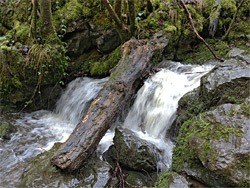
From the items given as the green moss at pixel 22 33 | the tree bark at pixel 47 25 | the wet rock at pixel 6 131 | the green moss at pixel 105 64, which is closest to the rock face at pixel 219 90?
the green moss at pixel 105 64

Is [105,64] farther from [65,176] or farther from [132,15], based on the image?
[65,176]

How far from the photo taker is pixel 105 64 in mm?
6098

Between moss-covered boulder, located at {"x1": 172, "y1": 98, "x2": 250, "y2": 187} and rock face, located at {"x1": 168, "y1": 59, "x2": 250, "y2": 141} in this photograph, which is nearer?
moss-covered boulder, located at {"x1": 172, "y1": 98, "x2": 250, "y2": 187}

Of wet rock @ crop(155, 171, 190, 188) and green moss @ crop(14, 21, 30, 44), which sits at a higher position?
green moss @ crop(14, 21, 30, 44)

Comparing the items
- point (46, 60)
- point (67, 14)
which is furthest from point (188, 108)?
point (67, 14)

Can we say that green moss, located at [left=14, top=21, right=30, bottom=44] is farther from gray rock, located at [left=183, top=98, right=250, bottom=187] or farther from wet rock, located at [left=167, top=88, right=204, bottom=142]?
gray rock, located at [left=183, top=98, right=250, bottom=187]

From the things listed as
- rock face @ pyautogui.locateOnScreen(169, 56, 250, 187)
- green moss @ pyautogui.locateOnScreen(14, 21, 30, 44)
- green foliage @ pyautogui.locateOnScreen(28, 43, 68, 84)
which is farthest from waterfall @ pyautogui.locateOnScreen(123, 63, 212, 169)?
green moss @ pyautogui.locateOnScreen(14, 21, 30, 44)

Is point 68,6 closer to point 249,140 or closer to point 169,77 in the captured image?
point 169,77

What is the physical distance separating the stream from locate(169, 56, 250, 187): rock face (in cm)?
92

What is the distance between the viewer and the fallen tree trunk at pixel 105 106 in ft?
9.13

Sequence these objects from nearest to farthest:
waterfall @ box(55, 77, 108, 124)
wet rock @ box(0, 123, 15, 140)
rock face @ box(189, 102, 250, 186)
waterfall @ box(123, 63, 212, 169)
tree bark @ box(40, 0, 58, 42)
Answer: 1. rock face @ box(189, 102, 250, 186)
2. waterfall @ box(123, 63, 212, 169)
3. wet rock @ box(0, 123, 15, 140)
4. tree bark @ box(40, 0, 58, 42)
5. waterfall @ box(55, 77, 108, 124)

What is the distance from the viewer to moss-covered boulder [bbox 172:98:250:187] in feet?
6.81

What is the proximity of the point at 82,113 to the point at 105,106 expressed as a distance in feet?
6.74

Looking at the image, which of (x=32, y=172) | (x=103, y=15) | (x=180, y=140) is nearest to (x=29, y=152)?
(x=32, y=172)
